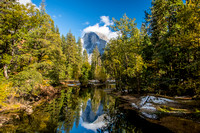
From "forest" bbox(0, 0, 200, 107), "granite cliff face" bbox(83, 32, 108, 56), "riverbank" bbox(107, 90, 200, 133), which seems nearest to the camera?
"riverbank" bbox(107, 90, 200, 133)

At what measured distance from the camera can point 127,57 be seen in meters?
22.5

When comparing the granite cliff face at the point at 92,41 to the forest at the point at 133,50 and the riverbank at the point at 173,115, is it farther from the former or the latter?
the riverbank at the point at 173,115

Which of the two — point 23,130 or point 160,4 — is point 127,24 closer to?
point 160,4

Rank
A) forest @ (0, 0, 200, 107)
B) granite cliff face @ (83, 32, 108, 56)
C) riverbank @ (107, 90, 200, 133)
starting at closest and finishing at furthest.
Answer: riverbank @ (107, 90, 200, 133), forest @ (0, 0, 200, 107), granite cliff face @ (83, 32, 108, 56)

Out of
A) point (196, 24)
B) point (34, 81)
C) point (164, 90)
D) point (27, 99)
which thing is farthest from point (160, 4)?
point (27, 99)

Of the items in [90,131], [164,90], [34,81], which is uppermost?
[34,81]

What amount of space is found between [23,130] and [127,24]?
22.6 meters

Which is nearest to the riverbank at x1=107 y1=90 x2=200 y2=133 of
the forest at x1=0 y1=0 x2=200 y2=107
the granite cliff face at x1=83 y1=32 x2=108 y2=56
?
the forest at x1=0 y1=0 x2=200 y2=107

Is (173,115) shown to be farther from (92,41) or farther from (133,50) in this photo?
(92,41)

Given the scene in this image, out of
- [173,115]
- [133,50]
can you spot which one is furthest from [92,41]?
[173,115]

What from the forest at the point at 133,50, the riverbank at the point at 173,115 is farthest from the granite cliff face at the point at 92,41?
the riverbank at the point at 173,115

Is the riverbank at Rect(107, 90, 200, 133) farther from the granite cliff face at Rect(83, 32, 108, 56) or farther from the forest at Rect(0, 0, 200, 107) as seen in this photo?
the granite cliff face at Rect(83, 32, 108, 56)

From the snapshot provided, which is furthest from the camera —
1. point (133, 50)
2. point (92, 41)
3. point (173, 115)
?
point (92, 41)

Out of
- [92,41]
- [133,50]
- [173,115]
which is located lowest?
[173,115]
